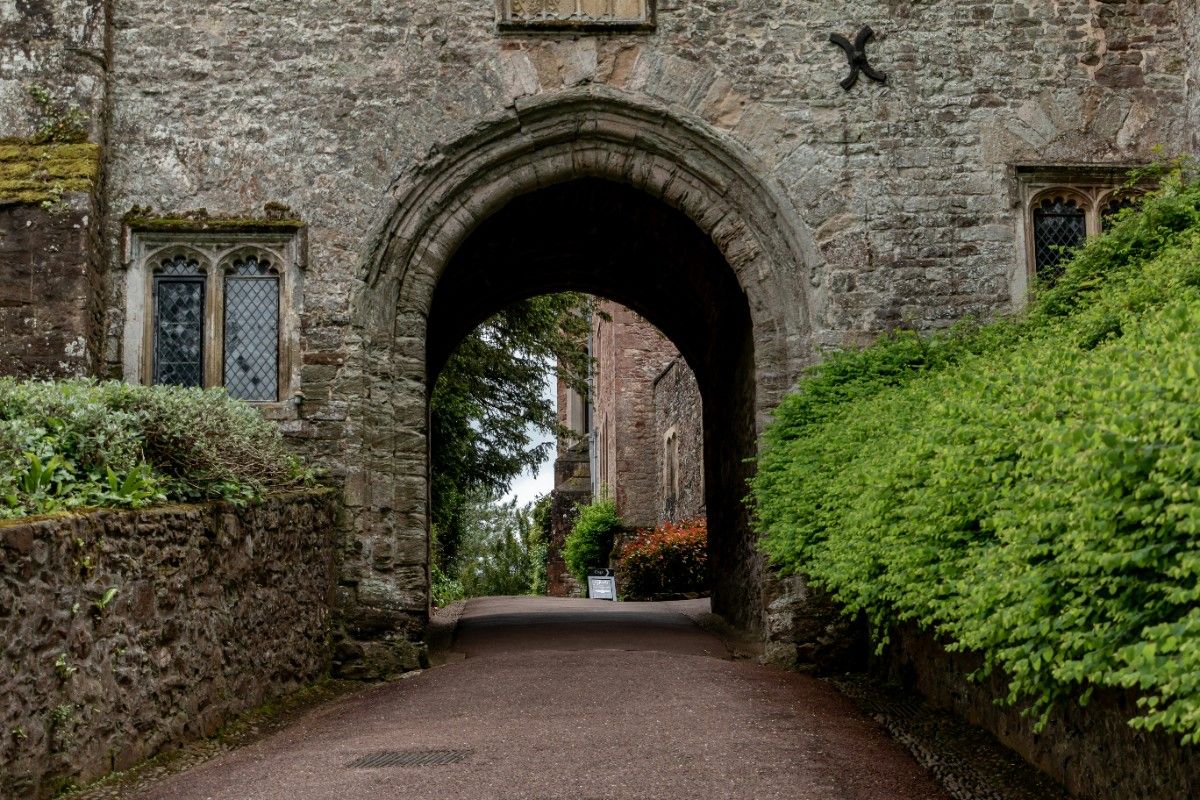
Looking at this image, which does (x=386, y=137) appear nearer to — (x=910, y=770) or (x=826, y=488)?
(x=826, y=488)

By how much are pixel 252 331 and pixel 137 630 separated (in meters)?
4.06

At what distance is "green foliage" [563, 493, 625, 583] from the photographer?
2220 cm

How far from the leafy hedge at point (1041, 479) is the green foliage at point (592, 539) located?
1318 cm

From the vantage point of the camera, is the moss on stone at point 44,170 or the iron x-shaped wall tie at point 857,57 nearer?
the moss on stone at point 44,170

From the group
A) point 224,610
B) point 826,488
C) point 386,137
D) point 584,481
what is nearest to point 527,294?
point 386,137

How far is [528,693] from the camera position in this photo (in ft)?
24.1

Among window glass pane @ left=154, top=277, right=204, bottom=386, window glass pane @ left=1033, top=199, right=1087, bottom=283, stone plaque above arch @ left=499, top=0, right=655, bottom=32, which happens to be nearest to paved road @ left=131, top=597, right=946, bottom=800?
window glass pane @ left=154, top=277, right=204, bottom=386

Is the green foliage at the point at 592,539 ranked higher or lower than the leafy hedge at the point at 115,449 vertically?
lower

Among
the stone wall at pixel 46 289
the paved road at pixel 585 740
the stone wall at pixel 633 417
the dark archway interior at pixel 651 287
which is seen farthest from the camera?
the stone wall at pixel 633 417

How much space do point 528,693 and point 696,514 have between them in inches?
545

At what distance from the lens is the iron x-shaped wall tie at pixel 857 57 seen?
9.75 m

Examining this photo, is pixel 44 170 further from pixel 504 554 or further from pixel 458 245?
pixel 504 554

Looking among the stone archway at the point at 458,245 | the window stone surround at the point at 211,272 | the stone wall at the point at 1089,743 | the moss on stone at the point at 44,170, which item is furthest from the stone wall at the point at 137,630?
the stone wall at the point at 1089,743

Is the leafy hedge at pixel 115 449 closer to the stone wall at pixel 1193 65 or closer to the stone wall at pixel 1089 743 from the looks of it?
the stone wall at pixel 1089 743
